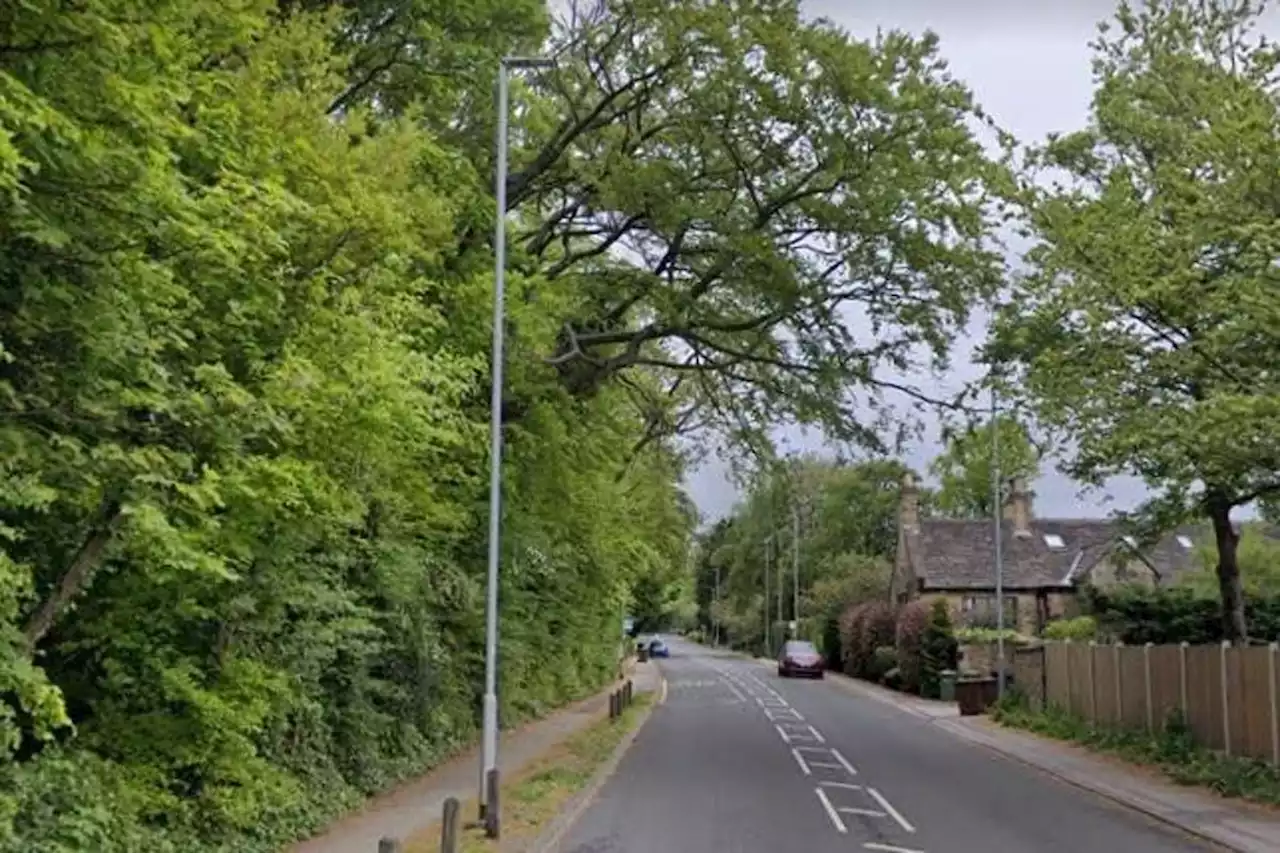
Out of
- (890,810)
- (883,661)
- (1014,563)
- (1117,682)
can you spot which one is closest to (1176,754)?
(1117,682)

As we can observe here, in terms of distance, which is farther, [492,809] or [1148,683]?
[1148,683]

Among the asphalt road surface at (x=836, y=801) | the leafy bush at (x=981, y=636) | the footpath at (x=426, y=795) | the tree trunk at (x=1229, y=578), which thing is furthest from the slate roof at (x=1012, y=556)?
the footpath at (x=426, y=795)

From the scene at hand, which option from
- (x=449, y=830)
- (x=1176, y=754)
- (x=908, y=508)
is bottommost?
(x=1176, y=754)

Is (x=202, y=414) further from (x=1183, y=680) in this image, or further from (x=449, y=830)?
(x=1183, y=680)

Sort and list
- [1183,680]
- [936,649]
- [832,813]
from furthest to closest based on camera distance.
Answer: [936,649], [1183,680], [832,813]

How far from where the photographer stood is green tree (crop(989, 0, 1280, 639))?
53.6ft

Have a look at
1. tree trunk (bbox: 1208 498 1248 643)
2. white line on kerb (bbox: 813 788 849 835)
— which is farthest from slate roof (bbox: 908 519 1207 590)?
white line on kerb (bbox: 813 788 849 835)

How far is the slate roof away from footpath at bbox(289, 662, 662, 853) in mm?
34295

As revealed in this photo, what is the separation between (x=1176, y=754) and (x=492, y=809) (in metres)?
12.9

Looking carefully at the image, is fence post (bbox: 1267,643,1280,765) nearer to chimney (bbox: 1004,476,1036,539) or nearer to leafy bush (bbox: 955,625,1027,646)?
leafy bush (bbox: 955,625,1027,646)

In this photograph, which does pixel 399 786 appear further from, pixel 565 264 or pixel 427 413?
pixel 565 264

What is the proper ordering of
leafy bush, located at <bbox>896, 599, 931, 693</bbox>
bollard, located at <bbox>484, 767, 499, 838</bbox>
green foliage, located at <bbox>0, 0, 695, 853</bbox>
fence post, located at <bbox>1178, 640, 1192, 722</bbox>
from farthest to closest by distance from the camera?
leafy bush, located at <bbox>896, 599, 931, 693</bbox> → fence post, located at <bbox>1178, 640, 1192, 722</bbox> → bollard, located at <bbox>484, 767, 499, 838</bbox> → green foliage, located at <bbox>0, 0, 695, 853</bbox>

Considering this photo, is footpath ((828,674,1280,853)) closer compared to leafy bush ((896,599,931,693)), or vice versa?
footpath ((828,674,1280,853))

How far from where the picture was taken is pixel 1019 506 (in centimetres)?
6888
